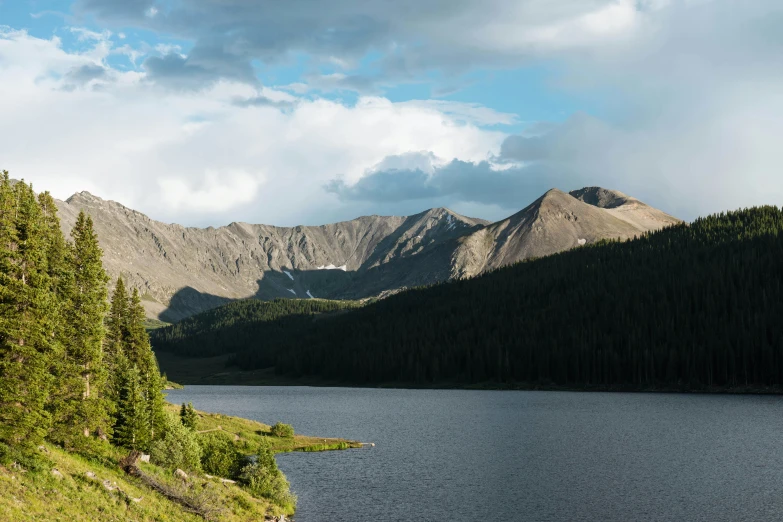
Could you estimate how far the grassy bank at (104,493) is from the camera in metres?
37.2

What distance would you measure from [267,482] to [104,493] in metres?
18.9

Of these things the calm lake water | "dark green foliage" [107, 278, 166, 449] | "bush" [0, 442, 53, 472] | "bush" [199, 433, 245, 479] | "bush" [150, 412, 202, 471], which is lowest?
the calm lake water

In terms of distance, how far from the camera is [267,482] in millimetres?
60375

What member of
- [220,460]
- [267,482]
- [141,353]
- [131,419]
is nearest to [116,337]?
[141,353]

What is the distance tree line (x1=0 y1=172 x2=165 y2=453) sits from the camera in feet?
145

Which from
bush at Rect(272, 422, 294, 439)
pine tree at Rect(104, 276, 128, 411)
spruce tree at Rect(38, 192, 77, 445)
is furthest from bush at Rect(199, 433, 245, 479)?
bush at Rect(272, 422, 294, 439)

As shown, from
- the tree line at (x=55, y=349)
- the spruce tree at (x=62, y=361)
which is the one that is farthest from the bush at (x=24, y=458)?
the spruce tree at (x=62, y=361)

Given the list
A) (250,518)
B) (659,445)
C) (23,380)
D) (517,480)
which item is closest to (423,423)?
(659,445)

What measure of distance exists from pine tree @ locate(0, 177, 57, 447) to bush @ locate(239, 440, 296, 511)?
19.8 m

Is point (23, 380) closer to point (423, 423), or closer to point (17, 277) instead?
point (17, 277)

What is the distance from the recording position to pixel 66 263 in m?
61.6

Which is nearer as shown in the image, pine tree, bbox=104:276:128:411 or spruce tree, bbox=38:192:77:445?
spruce tree, bbox=38:192:77:445

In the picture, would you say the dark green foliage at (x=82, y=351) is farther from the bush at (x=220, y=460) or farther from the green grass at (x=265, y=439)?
the green grass at (x=265, y=439)

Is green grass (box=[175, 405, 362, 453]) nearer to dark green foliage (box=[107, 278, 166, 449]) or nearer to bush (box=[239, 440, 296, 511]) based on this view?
dark green foliage (box=[107, 278, 166, 449])
